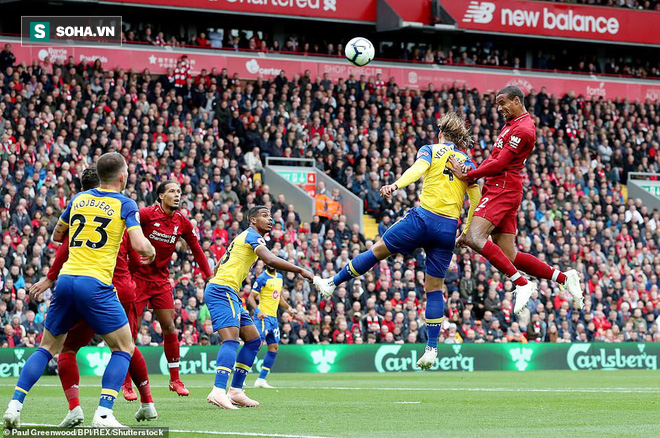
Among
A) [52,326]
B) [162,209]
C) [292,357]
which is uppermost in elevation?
[162,209]

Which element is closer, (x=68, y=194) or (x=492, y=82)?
(x=68, y=194)

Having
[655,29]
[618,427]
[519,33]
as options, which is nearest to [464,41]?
[519,33]

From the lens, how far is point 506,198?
12344 mm

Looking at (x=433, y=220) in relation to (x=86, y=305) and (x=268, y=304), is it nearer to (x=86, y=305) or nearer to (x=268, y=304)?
(x=86, y=305)

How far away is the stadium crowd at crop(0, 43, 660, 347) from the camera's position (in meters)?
24.2

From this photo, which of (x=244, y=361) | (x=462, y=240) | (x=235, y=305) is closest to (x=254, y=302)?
(x=244, y=361)

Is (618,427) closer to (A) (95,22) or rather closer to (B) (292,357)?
(B) (292,357)

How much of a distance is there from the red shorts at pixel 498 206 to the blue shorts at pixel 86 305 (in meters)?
4.76

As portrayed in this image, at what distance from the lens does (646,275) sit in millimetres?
31047

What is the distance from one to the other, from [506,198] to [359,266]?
185cm

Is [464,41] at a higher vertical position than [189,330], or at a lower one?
higher

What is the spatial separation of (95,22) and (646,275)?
1788 cm
